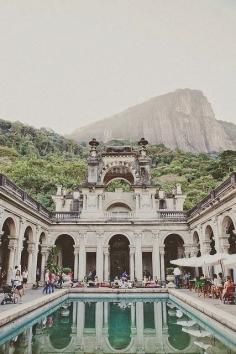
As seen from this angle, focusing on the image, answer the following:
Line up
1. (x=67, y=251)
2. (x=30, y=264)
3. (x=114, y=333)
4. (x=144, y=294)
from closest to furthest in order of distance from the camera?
1. (x=114, y=333)
2. (x=144, y=294)
3. (x=30, y=264)
4. (x=67, y=251)

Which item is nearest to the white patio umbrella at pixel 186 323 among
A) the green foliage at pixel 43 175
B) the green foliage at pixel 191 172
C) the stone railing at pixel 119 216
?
the stone railing at pixel 119 216

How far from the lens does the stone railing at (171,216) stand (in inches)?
1096

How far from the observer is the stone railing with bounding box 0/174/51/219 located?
16.3 meters

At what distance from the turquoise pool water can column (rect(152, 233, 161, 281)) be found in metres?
12.9

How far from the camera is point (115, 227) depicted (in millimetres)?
27891

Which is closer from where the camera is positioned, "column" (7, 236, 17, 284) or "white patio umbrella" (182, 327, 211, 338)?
"white patio umbrella" (182, 327, 211, 338)

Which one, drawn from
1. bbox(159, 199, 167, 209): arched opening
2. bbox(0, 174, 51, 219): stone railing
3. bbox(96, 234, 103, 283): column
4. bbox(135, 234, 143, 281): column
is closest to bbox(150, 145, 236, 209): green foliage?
bbox(159, 199, 167, 209): arched opening

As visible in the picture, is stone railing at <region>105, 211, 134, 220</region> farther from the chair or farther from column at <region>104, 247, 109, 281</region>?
A: the chair

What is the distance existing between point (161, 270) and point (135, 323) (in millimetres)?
16464

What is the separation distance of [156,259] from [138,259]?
61.1 inches

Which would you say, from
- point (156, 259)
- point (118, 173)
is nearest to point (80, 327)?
point (156, 259)

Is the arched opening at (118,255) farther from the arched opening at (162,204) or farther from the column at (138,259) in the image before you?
the arched opening at (162,204)

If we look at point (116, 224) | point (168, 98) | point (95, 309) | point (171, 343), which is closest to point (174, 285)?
point (116, 224)

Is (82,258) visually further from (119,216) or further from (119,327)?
(119,327)
